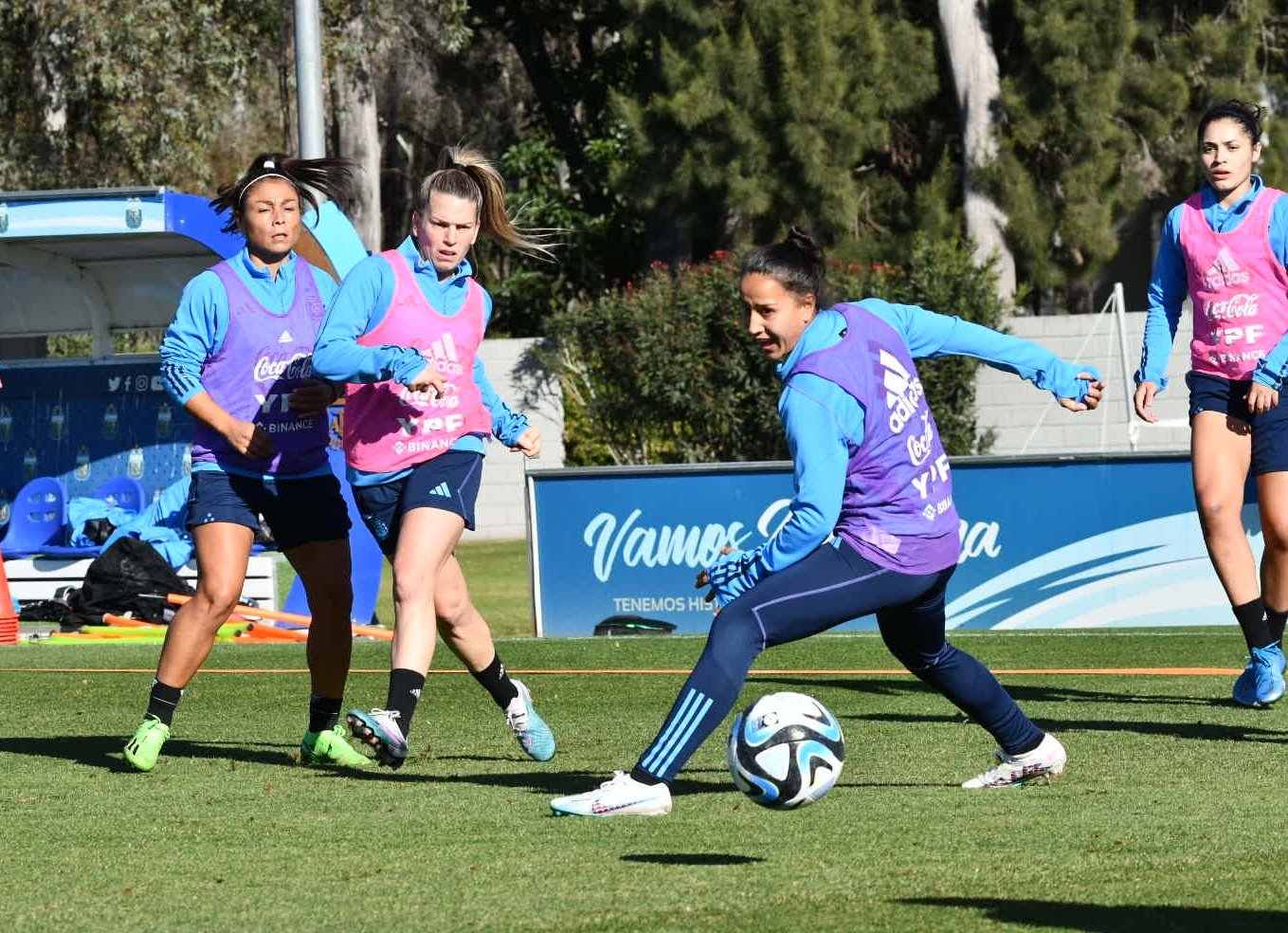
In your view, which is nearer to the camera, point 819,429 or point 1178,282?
point 819,429

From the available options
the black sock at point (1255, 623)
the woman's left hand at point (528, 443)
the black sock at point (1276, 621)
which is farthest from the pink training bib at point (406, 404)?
the black sock at point (1276, 621)

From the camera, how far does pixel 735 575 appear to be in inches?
210

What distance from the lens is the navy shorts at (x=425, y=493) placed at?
6531 millimetres

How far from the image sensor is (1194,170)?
2869 cm

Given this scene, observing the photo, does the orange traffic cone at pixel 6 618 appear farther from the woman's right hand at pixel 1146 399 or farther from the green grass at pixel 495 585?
the woman's right hand at pixel 1146 399

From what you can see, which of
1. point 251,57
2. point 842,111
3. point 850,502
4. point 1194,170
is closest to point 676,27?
point 842,111

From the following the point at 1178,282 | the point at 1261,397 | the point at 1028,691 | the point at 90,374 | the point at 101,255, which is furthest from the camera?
the point at 90,374

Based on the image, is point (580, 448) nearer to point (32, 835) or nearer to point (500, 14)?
point (500, 14)

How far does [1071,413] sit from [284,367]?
63.0ft

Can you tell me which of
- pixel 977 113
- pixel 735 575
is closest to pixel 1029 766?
pixel 735 575

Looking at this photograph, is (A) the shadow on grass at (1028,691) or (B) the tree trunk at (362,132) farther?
Answer: (B) the tree trunk at (362,132)

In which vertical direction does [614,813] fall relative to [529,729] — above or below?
above

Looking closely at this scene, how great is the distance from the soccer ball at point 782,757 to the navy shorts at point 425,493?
165cm

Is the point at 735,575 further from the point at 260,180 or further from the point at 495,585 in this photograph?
the point at 495,585
